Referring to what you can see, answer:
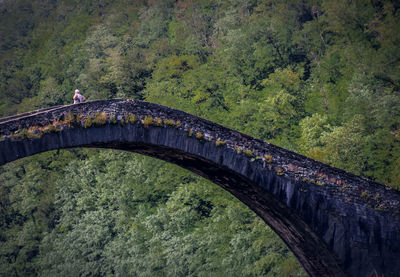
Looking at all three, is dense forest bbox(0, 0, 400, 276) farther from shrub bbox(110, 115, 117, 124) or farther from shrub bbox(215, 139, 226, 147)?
shrub bbox(110, 115, 117, 124)

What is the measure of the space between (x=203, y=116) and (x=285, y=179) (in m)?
18.6

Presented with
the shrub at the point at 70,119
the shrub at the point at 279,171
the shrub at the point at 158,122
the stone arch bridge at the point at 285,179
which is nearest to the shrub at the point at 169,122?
the stone arch bridge at the point at 285,179

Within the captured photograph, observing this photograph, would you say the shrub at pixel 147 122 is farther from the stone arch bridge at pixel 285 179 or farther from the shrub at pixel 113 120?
the shrub at pixel 113 120

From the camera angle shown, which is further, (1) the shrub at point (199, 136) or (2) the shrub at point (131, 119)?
(1) the shrub at point (199, 136)

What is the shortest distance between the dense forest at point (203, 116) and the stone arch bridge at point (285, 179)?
796cm

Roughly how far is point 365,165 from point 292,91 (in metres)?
8.15

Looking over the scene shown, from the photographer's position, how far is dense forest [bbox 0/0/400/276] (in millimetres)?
20109

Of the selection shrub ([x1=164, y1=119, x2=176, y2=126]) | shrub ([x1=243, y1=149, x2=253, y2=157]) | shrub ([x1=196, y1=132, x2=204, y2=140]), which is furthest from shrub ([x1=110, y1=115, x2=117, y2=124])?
shrub ([x1=243, y1=149, x2=253, y2=157])

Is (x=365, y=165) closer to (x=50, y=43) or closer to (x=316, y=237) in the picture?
(x=316, y=237)

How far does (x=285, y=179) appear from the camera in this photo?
28.3 ft

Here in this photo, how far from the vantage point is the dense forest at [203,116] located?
20.1 metres

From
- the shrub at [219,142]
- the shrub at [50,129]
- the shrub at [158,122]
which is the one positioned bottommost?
the shrub at [50,129]

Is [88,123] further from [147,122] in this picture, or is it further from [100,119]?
[147,122]

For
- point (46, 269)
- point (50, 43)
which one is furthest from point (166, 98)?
point (50, 43)
